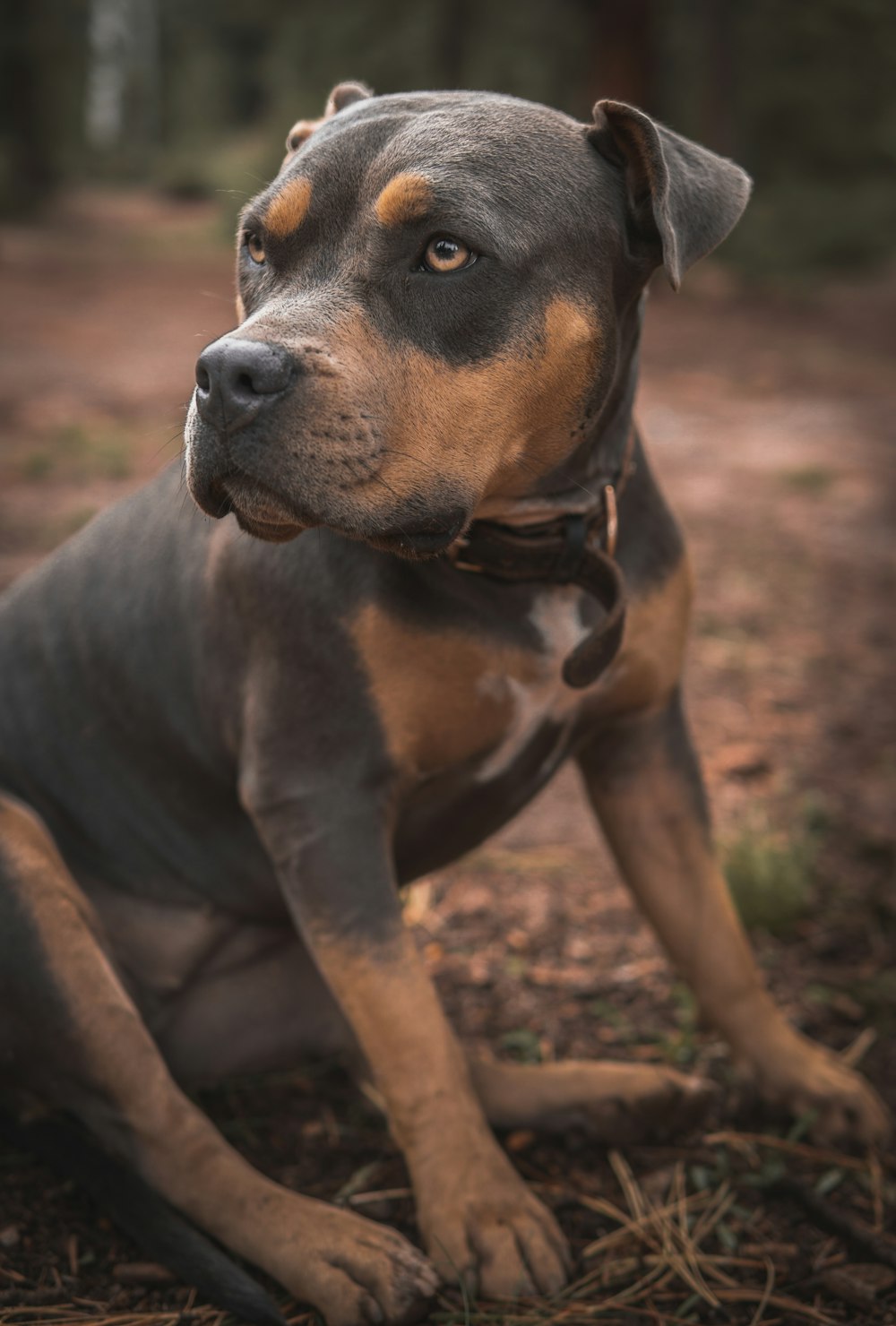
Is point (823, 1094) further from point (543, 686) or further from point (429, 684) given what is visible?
point (429, 684)

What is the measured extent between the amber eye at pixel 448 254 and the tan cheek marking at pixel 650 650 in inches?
33.5

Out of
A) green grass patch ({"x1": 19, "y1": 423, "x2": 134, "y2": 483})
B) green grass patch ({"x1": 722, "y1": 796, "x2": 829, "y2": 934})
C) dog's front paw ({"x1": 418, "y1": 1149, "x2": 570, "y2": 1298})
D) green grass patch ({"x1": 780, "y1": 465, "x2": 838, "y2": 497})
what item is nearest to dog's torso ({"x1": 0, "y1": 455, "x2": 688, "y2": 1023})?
dog's front paw ({"x1": 418, "y1": 1149, "x2": 570, "y2": 1298})

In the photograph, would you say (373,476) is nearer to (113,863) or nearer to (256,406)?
(256,406)

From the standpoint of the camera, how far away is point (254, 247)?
8.61 ft

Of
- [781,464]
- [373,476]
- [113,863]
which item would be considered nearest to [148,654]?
[113,863]

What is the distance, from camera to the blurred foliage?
15.6 meters

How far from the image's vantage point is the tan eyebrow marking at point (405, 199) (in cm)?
229

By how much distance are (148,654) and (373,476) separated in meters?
0.87

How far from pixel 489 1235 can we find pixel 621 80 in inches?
537

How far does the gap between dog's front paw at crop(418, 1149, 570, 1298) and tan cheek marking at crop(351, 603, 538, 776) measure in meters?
0.85

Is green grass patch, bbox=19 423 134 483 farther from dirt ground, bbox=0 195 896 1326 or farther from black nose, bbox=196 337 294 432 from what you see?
black nose, bbox=196 337 294 432

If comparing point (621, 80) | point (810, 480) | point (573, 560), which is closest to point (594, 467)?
point (573, 560)

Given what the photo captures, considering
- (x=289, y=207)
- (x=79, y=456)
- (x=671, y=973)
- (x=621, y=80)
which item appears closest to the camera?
(x=289, y=207)

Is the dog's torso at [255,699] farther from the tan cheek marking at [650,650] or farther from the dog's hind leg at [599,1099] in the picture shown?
the dog's hind leg at [599,1099]
